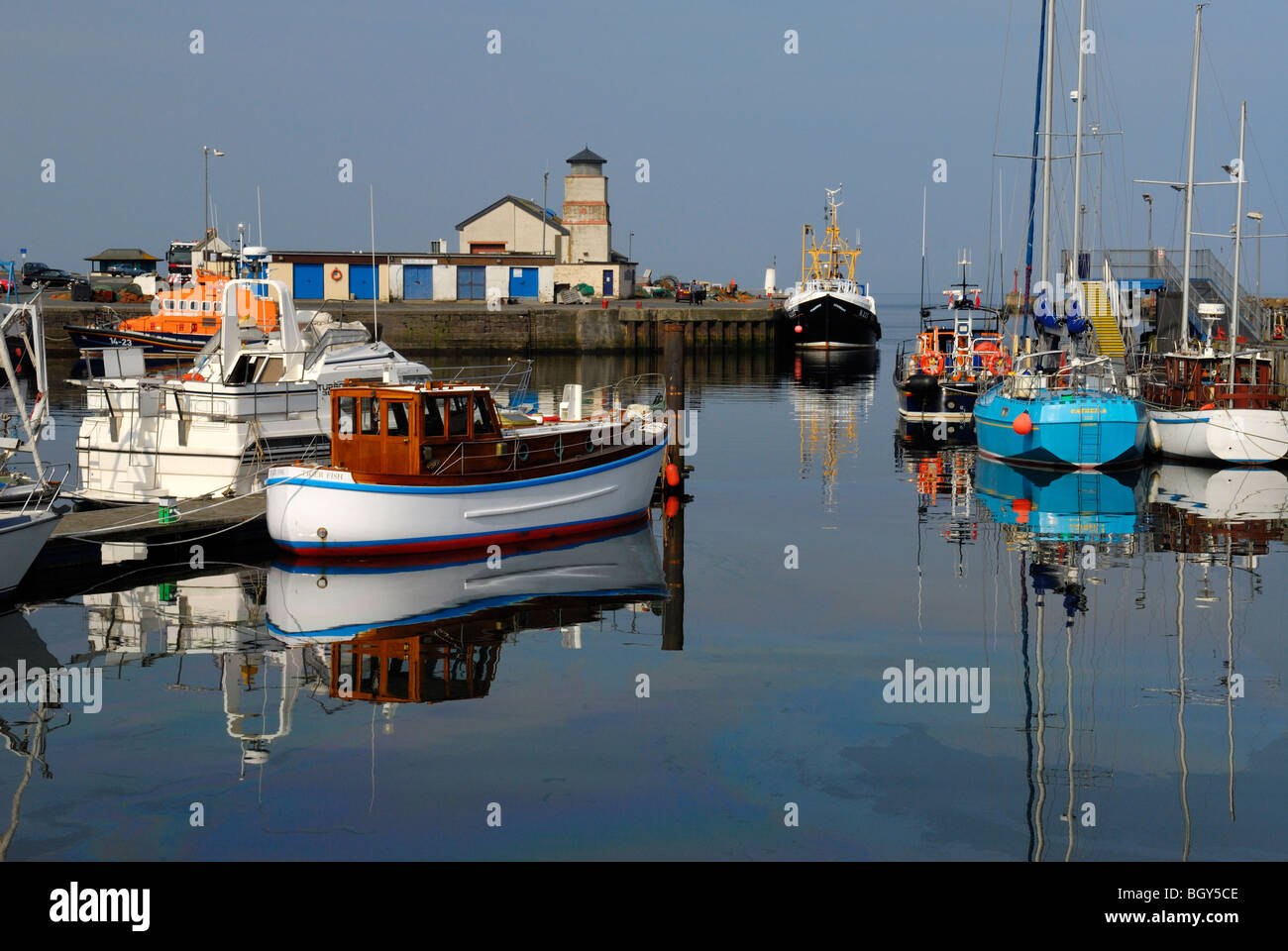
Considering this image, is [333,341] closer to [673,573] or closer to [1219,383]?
[673,573]

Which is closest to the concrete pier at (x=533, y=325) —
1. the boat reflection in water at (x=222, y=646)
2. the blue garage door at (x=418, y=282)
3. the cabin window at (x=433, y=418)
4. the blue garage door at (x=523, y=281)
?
the blue garage door at (x=418, y=282)

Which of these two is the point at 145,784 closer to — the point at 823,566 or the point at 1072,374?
the point at 823,566

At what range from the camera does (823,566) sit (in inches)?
806

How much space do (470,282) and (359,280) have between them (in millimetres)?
→ 6131

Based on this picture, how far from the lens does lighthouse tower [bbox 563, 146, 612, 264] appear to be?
292ft

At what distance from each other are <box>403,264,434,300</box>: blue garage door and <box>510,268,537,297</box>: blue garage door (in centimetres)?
454

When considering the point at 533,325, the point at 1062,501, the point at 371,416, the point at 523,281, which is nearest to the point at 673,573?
the point at 371,416

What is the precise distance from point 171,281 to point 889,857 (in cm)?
4214

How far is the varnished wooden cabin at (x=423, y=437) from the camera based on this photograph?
20.1 m

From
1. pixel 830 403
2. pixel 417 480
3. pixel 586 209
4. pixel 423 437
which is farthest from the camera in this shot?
pixel 586 209

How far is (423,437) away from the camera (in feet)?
66.0

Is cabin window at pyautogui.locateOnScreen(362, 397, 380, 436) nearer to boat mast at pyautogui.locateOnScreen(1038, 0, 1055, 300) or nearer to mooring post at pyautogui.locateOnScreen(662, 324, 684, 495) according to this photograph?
mooring post at pyautogui.locateOnScreen(662, 324, 684, 495)
